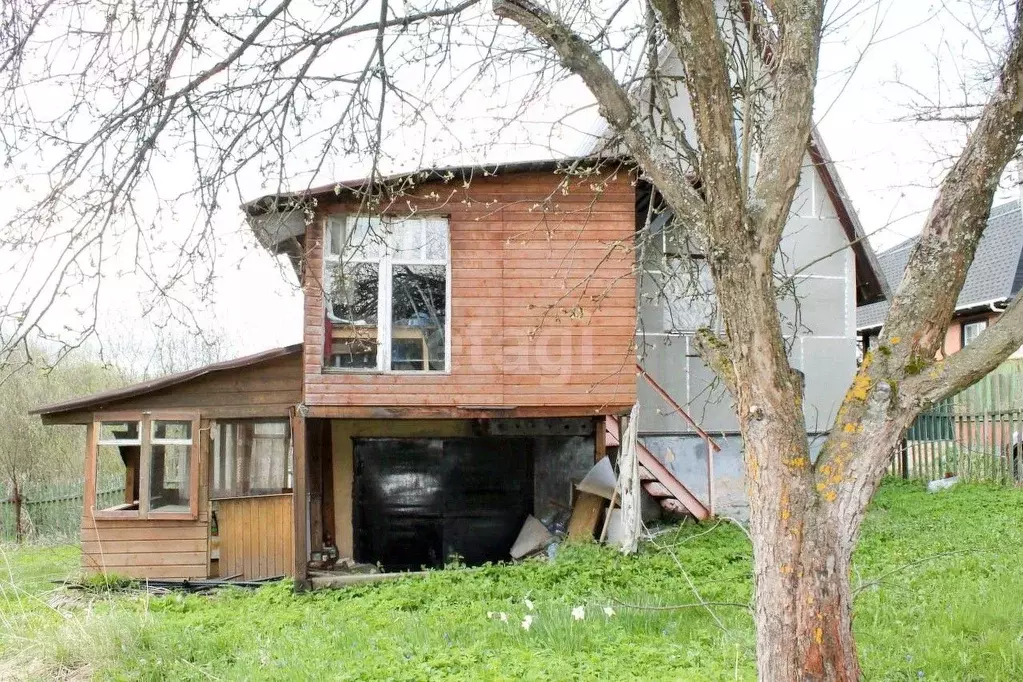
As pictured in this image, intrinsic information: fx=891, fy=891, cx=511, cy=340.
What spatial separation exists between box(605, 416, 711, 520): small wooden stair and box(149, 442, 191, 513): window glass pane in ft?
21.2

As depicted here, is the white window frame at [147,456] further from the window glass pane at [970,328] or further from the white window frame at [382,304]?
the window glass pane at [970,328]

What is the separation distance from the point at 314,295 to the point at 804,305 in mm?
9371

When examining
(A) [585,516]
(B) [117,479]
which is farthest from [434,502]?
(B) [117,479]

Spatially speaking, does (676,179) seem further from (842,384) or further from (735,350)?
(842,384)

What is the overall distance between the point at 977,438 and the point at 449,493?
9.78 m

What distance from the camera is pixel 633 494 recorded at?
40.0 feet

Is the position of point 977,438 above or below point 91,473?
above

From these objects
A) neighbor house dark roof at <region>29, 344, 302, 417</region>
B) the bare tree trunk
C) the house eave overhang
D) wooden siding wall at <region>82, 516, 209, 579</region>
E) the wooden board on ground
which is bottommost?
wooden siding wall at <region>82, 516, 209, 579</region>

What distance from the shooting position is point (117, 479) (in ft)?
70.0

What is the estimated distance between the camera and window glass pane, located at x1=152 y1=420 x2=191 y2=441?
13320 millimetres

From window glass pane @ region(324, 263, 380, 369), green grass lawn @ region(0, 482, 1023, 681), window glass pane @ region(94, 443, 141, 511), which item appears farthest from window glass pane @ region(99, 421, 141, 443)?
window glass pane @ region(324, 263, 380, 369)

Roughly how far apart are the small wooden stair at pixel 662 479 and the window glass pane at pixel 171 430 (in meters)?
6.39

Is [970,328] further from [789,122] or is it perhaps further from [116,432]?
[789,122]

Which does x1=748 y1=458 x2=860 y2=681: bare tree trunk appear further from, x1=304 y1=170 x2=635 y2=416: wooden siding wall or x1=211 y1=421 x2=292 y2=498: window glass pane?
x1=211 y1=421 x2=292 y2=498: window glass pane
